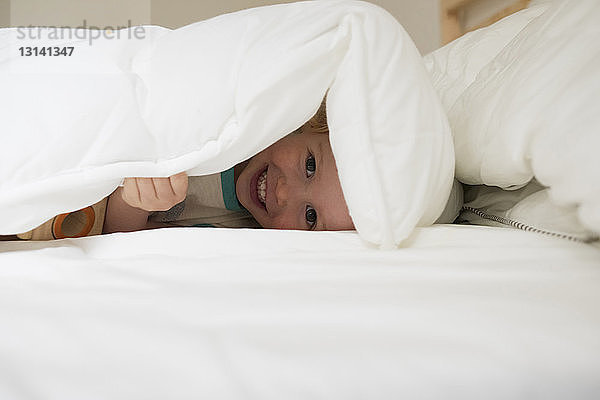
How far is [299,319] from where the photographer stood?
432mm

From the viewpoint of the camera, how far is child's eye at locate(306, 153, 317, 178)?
913 mm

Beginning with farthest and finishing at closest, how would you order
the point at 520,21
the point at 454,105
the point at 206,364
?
1. the point at 520,21
2. the point at 454,105
3. the point at 206,364

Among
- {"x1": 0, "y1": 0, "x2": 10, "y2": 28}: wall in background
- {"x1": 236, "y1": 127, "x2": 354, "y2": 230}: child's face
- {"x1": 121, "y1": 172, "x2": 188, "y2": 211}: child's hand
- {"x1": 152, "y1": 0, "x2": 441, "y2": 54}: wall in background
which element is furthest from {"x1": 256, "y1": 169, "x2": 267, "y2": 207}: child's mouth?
{"x1": 0, "y1": 0, "x2": 10, "y2": 28}: wall in background

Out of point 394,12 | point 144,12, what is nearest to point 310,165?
point 144,12

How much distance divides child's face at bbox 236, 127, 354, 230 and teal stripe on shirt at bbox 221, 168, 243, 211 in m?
0.01

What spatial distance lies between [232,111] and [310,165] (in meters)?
0.36

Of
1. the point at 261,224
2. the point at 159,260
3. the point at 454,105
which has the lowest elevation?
the point at 261,224

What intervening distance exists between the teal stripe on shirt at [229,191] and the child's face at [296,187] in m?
0.01

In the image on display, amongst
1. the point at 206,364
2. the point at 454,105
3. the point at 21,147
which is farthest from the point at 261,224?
the point at 206,364

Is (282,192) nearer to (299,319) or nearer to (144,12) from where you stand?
(299,319)

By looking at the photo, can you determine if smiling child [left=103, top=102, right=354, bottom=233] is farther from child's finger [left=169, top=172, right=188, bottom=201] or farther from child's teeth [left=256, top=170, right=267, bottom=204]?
child's finger [left=169, top=172, right=188, bottom=201]

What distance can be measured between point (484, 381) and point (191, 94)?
1.27ft

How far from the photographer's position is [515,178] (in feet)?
2.05

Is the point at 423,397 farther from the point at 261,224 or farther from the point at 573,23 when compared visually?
the point at 261,224
